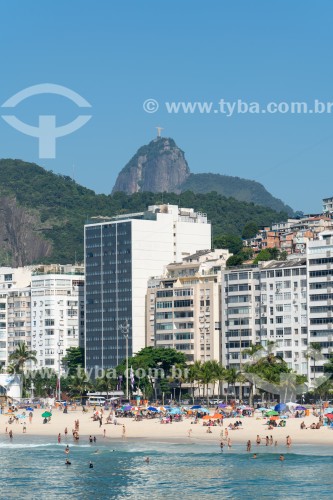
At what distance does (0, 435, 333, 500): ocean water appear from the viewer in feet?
348

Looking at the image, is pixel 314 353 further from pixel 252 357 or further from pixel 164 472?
pixel 164 472

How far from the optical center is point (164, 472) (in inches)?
4643

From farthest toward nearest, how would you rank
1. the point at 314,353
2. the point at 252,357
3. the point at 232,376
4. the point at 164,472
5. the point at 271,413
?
1. the point at 314,353
2. the point at 252,357
3. the point at 232,376
4. the point at 271,413
5. the point at 164,472

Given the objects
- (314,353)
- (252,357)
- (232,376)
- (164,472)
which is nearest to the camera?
(164,472)

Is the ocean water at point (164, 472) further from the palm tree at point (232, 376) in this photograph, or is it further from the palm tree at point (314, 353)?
the palm tree at point (314, 353)

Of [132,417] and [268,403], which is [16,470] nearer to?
[132,417]

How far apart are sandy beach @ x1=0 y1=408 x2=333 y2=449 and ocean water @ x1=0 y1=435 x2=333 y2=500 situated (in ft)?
18.1

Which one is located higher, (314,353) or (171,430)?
(314,353)

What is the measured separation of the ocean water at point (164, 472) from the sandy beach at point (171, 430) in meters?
5.51

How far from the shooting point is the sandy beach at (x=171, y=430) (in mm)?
143625

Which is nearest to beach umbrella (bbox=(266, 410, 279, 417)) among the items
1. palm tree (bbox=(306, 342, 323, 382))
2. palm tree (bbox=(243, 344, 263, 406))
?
palm tree (bbox=(243, 344, 263, 406))

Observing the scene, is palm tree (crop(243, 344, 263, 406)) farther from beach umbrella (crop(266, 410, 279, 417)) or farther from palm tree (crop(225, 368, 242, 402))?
beach umbrella (crop(266, 410, 279, 417))

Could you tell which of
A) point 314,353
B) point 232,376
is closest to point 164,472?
point 232,376

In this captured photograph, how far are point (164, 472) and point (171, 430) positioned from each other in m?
37.4
